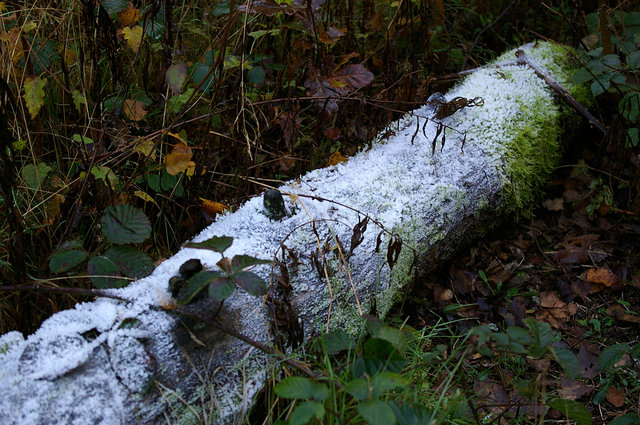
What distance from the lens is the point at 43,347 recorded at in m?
1.59

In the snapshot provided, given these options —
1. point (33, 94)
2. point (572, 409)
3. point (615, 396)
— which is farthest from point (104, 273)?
point (615, 396)

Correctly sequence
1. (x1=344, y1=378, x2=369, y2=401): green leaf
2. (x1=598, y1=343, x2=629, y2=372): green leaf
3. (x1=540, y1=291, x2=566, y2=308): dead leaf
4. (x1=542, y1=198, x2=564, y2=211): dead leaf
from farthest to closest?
(x1=542, y1=198, x2=564, y2=211): dead leaf
(x1=540, y1=291, x2=566, y2=308): dead leaf
(x1=598, y1=343, x2=629, y2=372): green leaf
(x1=344, y1=378, x2=369, y2=401): green leaf

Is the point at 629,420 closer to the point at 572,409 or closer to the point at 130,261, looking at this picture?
the point at 572,409

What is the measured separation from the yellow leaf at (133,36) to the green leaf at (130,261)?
4.31 ft

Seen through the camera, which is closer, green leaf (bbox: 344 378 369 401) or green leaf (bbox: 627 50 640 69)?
green leaf (bbox: 344 378 369 401)

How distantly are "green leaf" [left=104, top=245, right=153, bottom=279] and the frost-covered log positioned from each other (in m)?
0.05

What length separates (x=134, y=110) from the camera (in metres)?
2.84

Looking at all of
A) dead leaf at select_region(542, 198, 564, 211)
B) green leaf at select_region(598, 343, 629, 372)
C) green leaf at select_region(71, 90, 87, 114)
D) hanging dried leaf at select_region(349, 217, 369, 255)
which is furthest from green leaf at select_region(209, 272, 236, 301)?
dead leaf at select_region(542, 198, 564, 211)

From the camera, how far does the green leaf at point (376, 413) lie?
1438mm

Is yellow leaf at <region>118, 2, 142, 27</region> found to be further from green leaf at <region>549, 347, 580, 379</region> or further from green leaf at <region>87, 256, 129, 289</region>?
green leaf at <region>549, 347, 580, 379</region>

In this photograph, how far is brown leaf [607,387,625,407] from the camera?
2432 millimetres

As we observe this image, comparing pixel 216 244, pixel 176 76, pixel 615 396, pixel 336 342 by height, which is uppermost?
pixel 176 76

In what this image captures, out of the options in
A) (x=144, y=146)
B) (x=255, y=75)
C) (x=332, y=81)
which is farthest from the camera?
(x=255, y=75)

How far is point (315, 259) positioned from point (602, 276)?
2.04m
